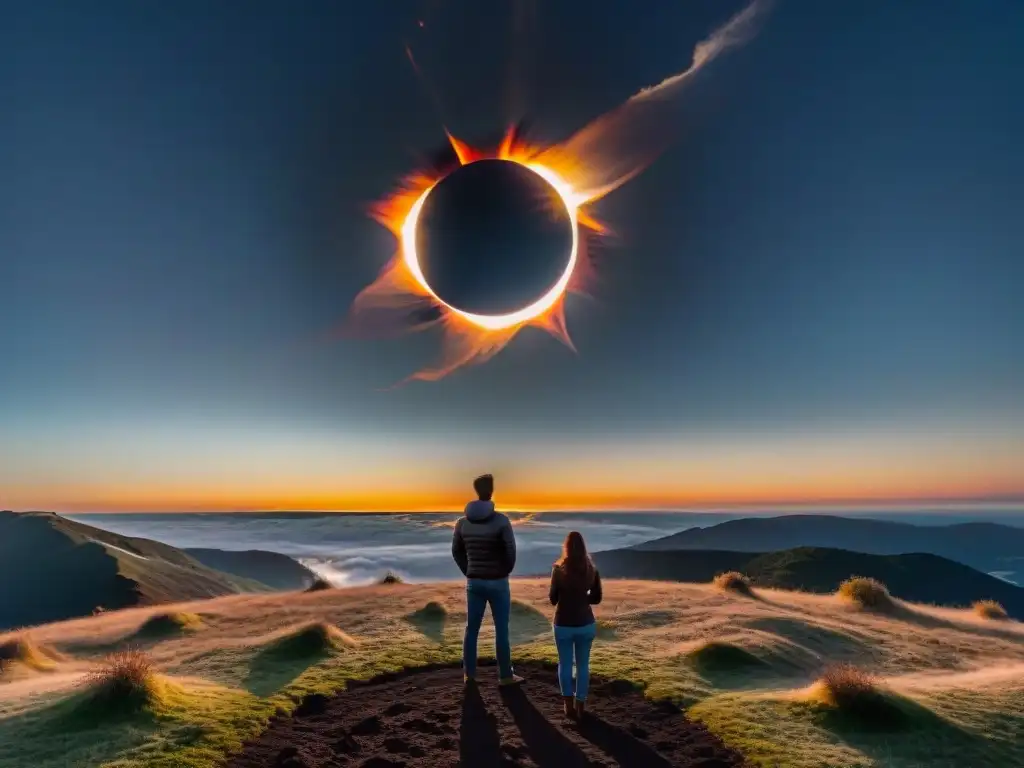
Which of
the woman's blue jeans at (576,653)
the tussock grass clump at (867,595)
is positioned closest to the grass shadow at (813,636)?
the tussock grass clump at (867,595)

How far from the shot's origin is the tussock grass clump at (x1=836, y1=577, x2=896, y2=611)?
71.4 feet

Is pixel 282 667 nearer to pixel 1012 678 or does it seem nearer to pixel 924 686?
pixel 924 686

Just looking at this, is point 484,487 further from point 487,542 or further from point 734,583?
point 734,583

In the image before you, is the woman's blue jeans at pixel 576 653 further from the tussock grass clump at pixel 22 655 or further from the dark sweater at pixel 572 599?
the tussock grass clump at pixel 22 655

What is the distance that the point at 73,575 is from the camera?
126750 millimetres

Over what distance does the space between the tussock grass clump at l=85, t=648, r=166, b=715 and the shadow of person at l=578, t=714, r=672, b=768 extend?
723 centimetres

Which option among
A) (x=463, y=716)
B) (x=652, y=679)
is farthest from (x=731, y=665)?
(x=463, y=716)

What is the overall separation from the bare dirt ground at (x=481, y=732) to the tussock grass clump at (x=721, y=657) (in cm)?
267

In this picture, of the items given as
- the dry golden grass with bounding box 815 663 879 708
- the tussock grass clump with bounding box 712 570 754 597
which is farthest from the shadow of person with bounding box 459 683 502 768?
the tussock grass clump with bounding box 712 570 754 597

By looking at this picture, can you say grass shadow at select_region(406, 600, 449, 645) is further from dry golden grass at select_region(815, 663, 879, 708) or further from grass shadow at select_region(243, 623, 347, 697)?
dry golden grass at select_region(815, 663, 879, 708)

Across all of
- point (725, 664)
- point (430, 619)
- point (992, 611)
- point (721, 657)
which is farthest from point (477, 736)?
point (992, 611)

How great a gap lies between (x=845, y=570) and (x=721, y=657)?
144 m

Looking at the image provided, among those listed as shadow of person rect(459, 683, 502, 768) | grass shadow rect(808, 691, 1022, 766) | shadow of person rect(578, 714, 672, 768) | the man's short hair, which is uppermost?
the man's short hair

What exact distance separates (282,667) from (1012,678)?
15.7m
